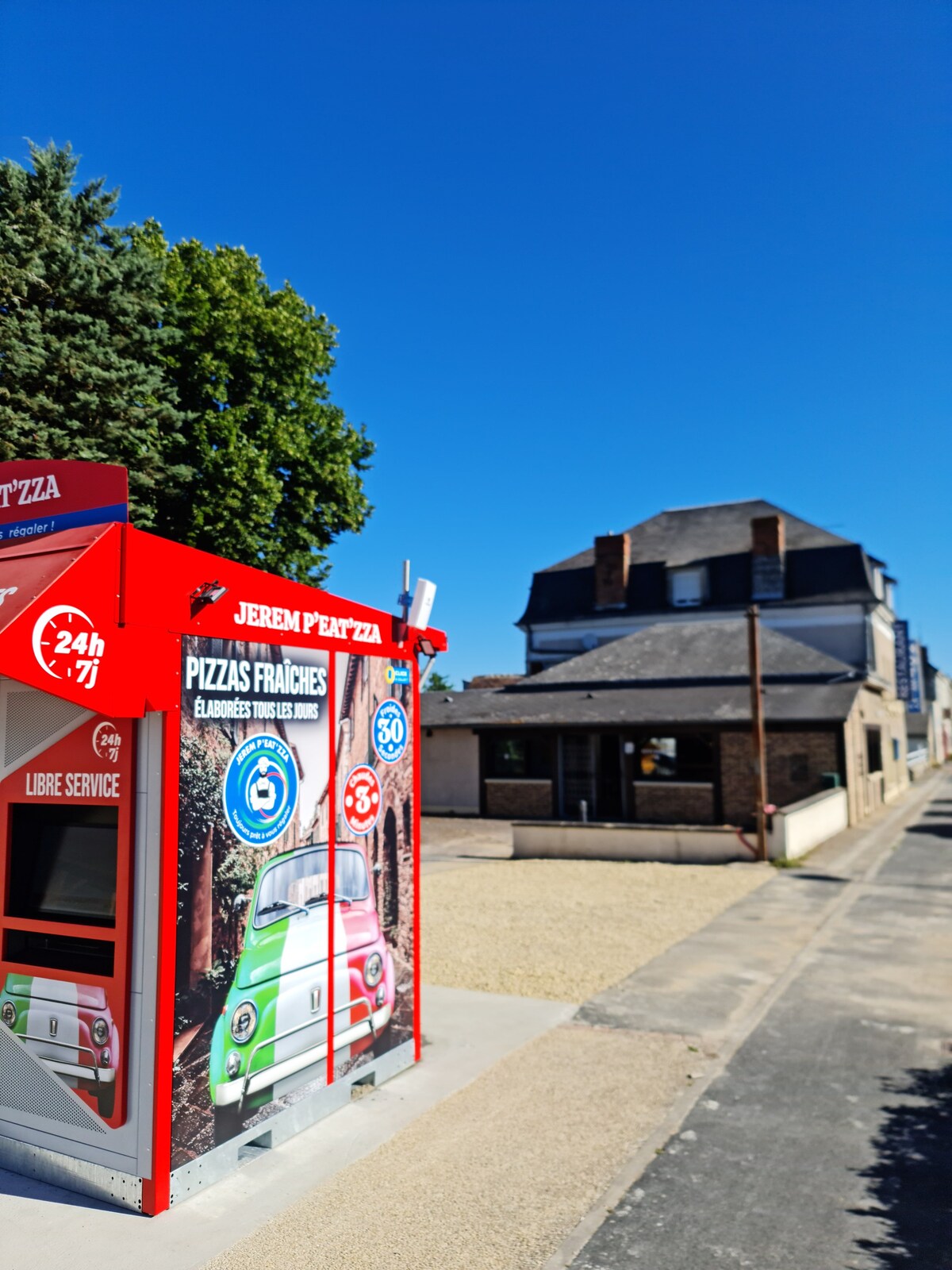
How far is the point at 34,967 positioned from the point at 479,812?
25.0 metres

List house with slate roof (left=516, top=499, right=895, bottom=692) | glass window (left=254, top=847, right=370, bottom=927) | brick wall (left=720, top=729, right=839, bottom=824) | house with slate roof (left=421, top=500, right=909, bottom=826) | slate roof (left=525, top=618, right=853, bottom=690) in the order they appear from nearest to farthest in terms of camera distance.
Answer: glass window (left=254, top=847, right=370, bottom=927), brick wall (left=720, top=729, right=839, bottom=824), house with slate roof (left=421, top=500, right=909, bottom=826), slate roof (left=525, top=618, right=853, bottom=690), house with slate roof (left=516, top=499, right=895, bottom=692)

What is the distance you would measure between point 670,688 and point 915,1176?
928 inches

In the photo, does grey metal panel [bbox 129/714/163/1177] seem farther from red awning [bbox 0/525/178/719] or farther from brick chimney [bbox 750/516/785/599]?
brick chimney [bbox 750/516/785/599]

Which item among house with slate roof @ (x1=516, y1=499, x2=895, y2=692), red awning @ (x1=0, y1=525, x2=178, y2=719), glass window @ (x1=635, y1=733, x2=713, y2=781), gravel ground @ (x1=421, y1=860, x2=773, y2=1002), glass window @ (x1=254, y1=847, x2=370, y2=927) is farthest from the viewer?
house with slate roof @ (x1=516, y1=499, x2=895, y2=692)

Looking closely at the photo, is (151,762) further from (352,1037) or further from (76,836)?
(352,1037)

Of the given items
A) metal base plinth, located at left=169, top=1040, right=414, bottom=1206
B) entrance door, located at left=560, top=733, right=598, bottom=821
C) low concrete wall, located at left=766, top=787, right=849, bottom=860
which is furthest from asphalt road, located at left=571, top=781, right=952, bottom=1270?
entrance door, located at left=560, top=733, right=598, bottom=821

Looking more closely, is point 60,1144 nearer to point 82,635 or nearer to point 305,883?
point 305,883

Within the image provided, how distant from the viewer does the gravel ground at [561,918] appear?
Answer: 979 cm

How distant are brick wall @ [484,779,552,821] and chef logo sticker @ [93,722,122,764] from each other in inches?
952

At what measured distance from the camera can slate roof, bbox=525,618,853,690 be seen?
28.0 meters

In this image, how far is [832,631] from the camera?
3916 centimetres

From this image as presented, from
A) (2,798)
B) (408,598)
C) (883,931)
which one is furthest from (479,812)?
(2,798)

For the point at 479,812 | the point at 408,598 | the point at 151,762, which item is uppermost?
the point at 408,598

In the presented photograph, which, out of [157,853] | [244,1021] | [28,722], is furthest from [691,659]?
[157,853]
